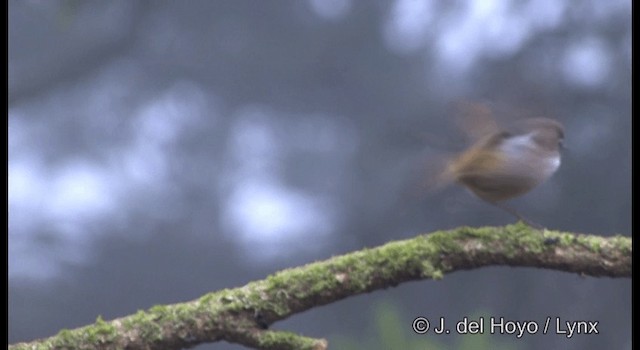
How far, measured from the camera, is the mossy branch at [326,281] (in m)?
0.84

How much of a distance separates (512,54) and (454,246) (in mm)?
495

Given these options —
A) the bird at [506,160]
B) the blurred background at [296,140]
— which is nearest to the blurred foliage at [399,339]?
the blurred background at [296,140]

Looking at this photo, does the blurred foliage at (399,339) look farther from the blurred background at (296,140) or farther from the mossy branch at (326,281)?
the mossy branch at (326,281)

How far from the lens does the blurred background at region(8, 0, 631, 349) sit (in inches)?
47.9

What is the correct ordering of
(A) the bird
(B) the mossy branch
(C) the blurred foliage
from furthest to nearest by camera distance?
1. (C) the blurred foliage
2. (A) the bird
3. (B) the mossy branch

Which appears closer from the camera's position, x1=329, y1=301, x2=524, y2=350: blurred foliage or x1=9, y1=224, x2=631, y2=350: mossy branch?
x1=9, y1=224, x2=631, y2=350: mossy branch

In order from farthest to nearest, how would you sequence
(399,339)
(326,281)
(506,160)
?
(399,339) < (506,160) < (326,281)

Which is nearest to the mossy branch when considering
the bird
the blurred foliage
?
the bird

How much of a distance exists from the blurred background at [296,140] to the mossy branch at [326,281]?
0.23m

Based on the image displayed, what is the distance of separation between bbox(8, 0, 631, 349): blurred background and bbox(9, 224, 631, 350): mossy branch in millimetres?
231

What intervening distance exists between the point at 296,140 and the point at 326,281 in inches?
18.8

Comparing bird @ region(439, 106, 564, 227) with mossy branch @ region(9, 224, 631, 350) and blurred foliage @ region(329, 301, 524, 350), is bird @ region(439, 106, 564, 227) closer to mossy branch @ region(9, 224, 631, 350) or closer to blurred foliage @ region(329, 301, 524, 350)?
mossy branch @ region(9, 224, 631, 350)

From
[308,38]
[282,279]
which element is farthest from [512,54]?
[282,279]

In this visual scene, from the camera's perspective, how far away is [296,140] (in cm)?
132
